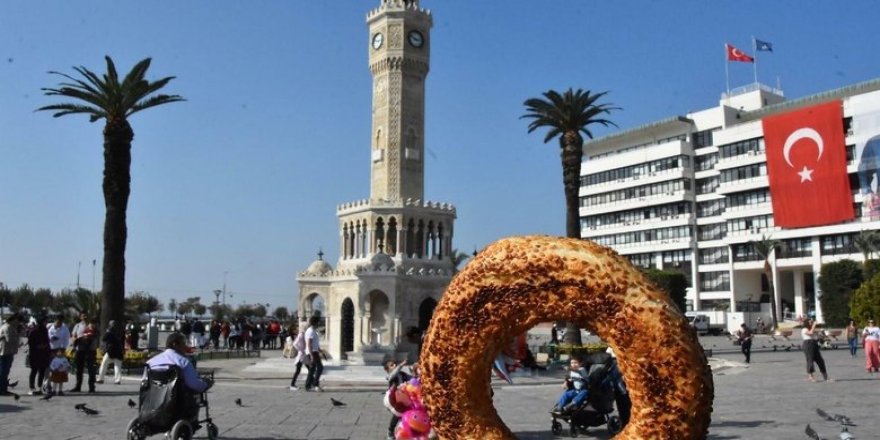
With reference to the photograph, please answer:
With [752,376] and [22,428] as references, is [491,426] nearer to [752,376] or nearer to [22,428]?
[22,428]

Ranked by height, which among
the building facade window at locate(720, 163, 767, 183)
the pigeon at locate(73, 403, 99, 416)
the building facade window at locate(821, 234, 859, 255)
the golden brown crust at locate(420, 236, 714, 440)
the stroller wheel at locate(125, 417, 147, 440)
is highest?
the building facade window at locate(720, 163, 767, 183)

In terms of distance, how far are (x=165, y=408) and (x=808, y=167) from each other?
224 feet

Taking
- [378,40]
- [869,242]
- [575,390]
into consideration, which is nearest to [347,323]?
[378,40]

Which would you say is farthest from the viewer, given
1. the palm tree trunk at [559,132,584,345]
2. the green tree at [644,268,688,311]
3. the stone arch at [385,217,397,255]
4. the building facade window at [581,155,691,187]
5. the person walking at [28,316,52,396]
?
the building facade window at [581,155,691,187]

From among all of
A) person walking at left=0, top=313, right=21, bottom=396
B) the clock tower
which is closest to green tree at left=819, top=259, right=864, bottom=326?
the clock tower

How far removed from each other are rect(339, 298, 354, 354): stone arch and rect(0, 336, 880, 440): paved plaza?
13377mm

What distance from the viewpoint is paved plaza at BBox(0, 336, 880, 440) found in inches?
429

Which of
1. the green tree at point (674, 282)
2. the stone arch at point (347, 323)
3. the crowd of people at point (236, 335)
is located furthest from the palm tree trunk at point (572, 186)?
the green tree at point (674, 282)

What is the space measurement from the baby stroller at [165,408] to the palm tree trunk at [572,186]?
24019 mm

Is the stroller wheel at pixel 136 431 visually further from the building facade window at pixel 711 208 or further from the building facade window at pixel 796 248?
the building facade window at pixel 711 208

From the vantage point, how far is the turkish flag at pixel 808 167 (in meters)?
64.0

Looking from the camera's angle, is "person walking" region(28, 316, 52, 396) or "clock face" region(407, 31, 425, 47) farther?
"clock face" region(407, 31, 425, 47)

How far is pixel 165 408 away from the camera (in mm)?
7535

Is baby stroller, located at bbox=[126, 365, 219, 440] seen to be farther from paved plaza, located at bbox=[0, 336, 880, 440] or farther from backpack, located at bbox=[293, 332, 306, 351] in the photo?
backpack, located at bbox=[293, 332, 306, 351]
